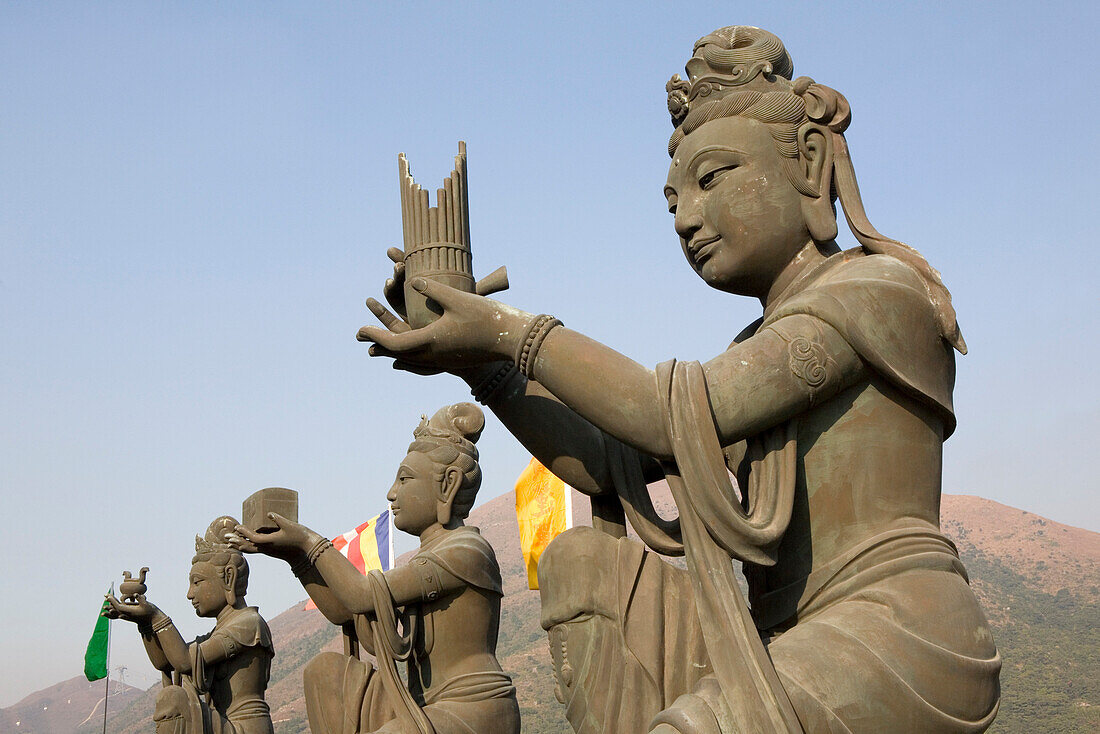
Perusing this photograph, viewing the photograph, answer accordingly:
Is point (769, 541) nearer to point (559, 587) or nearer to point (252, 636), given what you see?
point (559, 587)

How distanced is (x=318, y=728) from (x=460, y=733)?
89 cm

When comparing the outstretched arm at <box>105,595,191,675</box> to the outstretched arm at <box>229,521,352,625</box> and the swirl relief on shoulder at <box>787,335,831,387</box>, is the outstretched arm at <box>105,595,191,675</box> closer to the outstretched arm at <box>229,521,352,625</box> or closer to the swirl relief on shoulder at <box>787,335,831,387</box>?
the outstretched arm at <box>229,521,352,625</box>

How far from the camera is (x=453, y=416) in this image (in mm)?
7227

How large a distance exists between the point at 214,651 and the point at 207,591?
63 cm

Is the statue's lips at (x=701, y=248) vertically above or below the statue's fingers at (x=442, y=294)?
above

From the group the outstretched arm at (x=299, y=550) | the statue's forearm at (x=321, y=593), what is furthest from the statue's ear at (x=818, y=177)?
the statue's forearm at (x=321, y=593)

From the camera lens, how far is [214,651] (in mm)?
9469

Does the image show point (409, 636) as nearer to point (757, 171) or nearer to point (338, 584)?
point (338, 584)

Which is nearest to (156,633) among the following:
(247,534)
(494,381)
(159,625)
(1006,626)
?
(159,625)

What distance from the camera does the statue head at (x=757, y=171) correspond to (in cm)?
418

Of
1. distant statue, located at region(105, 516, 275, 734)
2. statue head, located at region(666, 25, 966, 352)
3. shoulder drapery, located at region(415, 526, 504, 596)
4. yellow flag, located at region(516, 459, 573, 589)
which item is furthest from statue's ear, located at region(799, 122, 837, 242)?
yellow flag, located at region(516, 459, 573, 589)

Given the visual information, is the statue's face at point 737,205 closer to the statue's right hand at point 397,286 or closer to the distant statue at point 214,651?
the statue's right hand at point 397,286

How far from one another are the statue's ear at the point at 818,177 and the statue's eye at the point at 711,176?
0.88 ft

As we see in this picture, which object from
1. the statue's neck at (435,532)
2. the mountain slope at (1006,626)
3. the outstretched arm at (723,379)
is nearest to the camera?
the outstretched arm at (723,379)
